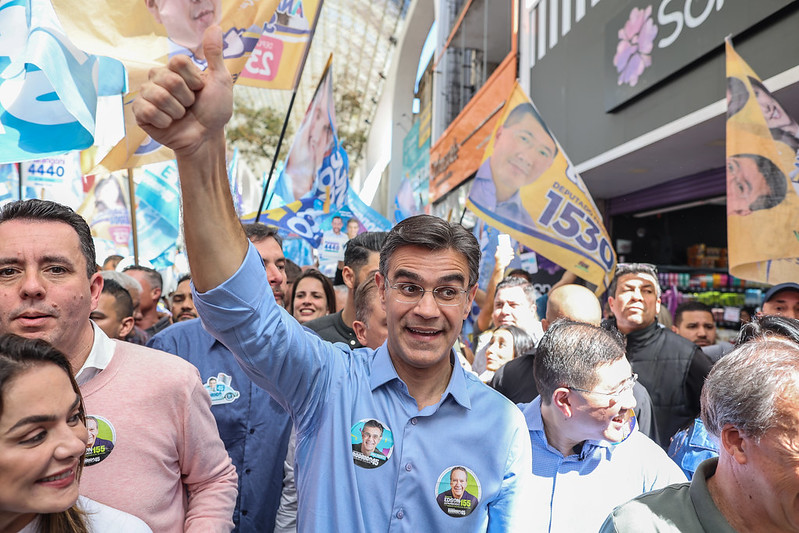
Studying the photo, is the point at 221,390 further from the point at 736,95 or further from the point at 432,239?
the point at 736,95

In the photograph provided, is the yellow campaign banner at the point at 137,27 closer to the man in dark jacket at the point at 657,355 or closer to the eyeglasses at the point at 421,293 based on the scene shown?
the eyeglasses at the point at 421,293

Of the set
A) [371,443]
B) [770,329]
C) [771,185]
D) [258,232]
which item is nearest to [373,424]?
[371,443]

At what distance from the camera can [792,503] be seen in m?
1.50

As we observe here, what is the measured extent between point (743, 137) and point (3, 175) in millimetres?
8209

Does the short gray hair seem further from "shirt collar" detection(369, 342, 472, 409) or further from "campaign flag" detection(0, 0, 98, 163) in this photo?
"campaign flag" detection(0, 0, 98, 163)

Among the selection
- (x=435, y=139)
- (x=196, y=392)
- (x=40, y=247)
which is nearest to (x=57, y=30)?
(x=40, y=247)

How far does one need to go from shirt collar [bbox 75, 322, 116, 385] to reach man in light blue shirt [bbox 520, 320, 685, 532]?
149 centimetres

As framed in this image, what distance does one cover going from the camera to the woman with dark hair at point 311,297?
191 inches

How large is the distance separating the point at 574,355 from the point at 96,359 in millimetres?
1584

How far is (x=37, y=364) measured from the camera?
1.55 meters

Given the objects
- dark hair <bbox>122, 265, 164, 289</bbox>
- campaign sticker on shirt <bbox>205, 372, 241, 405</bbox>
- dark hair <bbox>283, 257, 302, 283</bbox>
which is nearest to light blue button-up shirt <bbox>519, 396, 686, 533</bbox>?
campaign sticker on shirt <bbox>205, 372, 241, 405</bbox>

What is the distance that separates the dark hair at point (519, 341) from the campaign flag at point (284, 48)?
8.41ft

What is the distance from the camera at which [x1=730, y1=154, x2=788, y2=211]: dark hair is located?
13.0ft

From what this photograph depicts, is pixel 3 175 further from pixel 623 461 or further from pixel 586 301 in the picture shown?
pixel 623 461
